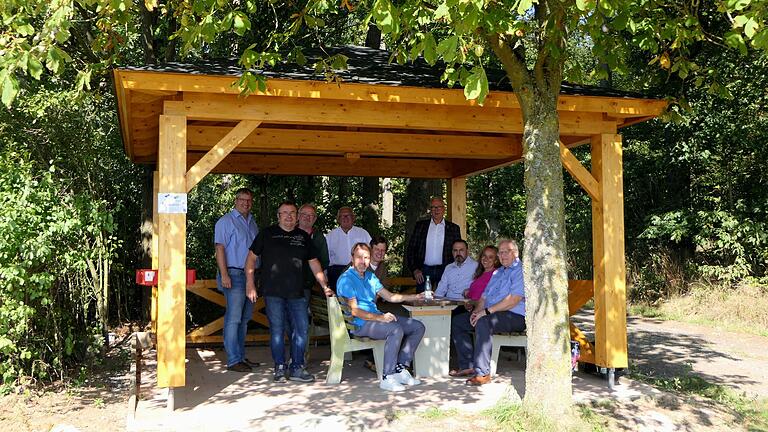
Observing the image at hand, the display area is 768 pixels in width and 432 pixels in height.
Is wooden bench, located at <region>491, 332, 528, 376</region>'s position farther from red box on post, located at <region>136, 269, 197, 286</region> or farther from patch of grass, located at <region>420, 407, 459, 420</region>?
red box on post, located at <region>136, 269, 197, 286</region>

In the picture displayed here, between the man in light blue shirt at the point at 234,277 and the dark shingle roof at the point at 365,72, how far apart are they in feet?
5.22

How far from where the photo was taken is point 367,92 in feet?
19.8

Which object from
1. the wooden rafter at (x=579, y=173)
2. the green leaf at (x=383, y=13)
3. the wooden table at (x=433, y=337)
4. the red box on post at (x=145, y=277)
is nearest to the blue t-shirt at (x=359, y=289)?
the wooden table at (x=433, y=337)

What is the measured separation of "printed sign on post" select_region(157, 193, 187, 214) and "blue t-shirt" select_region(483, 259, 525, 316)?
2.98 meters

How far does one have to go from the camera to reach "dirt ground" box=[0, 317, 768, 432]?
5.30 meters

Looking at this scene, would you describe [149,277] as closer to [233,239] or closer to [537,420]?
[233,239]

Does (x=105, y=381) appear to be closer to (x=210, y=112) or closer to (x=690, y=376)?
(x=210, y=112)

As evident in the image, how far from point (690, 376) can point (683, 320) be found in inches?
201

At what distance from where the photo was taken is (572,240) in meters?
17.2

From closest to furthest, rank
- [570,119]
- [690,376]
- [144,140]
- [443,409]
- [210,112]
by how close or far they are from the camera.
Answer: [443,409] → [210,112] → [570,119] → [690,376] → [144,140]

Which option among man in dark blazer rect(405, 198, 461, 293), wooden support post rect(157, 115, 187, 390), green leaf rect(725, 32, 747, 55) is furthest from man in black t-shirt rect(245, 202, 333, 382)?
green leaf rect(725, 32, 747, 55)

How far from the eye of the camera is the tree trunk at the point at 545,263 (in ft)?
16.9

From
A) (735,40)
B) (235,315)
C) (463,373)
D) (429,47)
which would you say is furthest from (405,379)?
(735,40)

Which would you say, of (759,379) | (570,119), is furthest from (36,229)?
(759,379)
